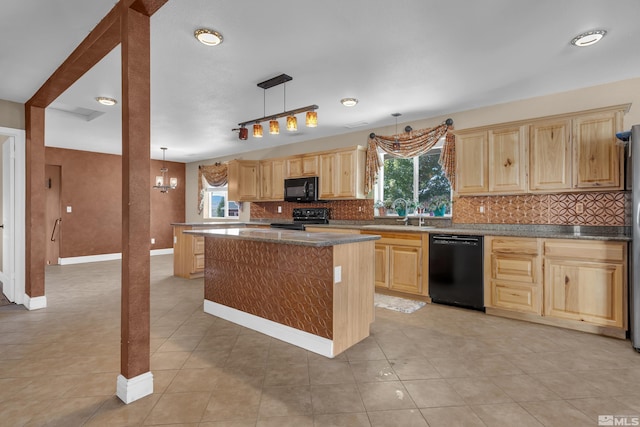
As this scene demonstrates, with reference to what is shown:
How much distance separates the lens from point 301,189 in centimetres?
557

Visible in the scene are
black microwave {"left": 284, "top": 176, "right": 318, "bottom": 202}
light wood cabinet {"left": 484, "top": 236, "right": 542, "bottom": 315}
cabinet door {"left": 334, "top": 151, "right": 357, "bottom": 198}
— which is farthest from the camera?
black microwave {"left": 284, "top": 176, "right": 318, "bottom": 202}

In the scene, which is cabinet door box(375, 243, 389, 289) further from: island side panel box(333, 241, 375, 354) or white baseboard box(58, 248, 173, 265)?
white baseboard box(58, 248, 173, 265)

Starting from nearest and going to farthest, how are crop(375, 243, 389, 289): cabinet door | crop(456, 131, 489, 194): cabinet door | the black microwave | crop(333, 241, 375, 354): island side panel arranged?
crop(333, 241, 375, 354): island side panel
crop(456, 131, 489, 194): cabinet door
crop(375, 243, 389, 289): cabinet door
the black microwave

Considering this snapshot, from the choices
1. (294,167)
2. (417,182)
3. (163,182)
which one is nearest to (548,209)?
(417,182)

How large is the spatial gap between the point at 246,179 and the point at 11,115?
11.7ft

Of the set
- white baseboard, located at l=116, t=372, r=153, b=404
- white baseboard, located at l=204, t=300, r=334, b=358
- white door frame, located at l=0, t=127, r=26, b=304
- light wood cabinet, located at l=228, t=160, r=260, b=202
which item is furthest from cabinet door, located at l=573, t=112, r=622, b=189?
white door frame, located at l=0, t=127, r=26, b=304

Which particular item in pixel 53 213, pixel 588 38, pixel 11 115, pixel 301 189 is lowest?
pixel 53 213

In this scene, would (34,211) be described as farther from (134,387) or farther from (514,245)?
(514,245)

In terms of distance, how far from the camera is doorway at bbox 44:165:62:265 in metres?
6.56

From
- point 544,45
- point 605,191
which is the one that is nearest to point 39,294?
point 544,45

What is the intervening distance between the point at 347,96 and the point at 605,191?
112 inches

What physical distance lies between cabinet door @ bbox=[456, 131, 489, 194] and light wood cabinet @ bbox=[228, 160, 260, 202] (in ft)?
12.9

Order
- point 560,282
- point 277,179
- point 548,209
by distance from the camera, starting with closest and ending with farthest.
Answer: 1. point 560,282
2. point 548,209
3. point 277,179

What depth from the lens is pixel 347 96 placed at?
3758mm
